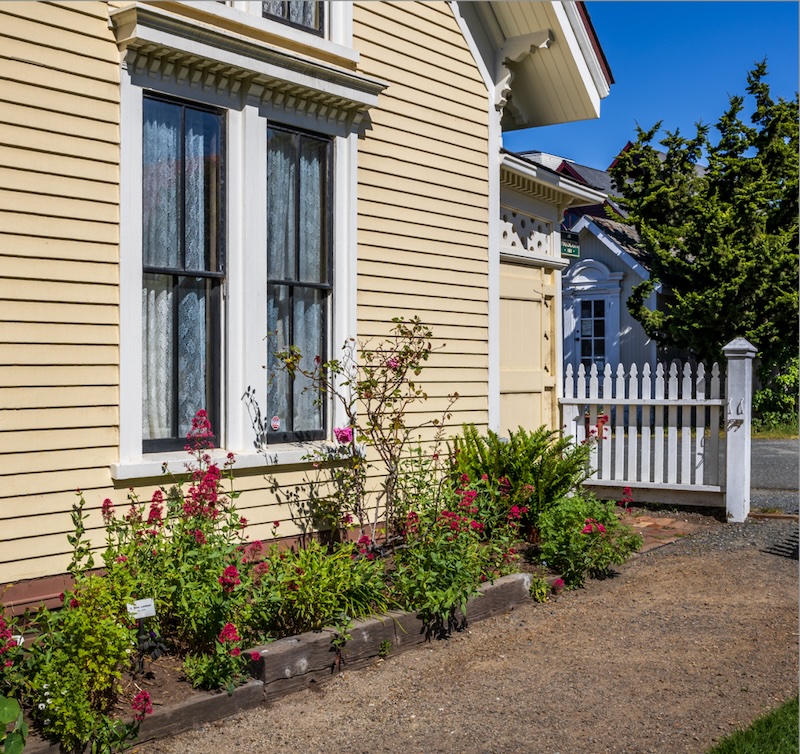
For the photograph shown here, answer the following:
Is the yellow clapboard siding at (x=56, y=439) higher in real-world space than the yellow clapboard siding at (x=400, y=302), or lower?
lower

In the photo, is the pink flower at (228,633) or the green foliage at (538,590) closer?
the pink flower at (228,633)

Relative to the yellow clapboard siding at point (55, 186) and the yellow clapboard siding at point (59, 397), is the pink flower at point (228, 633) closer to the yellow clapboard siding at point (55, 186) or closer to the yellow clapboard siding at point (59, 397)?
the yellow clapboard siding at point (59, 397)

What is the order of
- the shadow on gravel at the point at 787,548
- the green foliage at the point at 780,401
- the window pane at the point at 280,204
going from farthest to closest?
the green foliage at the point at 780,401 → the shadow on gravel at the point at 787,548 → the window pane at the point at 280,204

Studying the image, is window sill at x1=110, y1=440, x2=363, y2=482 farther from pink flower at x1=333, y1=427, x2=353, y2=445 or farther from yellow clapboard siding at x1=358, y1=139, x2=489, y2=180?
yellow clapboard siding at x1=358, y1=139, x2=489, y2=180

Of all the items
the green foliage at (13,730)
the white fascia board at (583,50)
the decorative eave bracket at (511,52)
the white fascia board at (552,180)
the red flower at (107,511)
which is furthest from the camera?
the white fascia board at (552,180)

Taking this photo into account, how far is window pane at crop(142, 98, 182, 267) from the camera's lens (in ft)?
18.9

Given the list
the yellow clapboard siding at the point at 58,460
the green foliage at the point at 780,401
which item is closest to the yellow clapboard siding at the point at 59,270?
the yellow clapboard siding at the point at 58,460

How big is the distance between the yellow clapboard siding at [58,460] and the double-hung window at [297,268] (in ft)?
4.43

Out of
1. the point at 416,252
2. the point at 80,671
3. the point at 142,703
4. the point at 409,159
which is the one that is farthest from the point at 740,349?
the point at 80,671

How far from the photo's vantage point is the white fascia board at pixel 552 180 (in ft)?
29.9

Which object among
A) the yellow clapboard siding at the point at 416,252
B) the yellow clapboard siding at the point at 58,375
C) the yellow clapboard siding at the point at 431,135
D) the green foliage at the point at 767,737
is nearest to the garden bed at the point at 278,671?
the yellow clapboard siding at the point at 58,375

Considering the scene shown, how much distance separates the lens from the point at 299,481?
6.69 m

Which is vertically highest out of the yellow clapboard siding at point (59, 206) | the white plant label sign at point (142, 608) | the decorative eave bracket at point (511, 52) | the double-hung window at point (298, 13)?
the decorative eave bracket at point (511, 52)

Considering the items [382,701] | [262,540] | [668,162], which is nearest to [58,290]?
[262,540]
